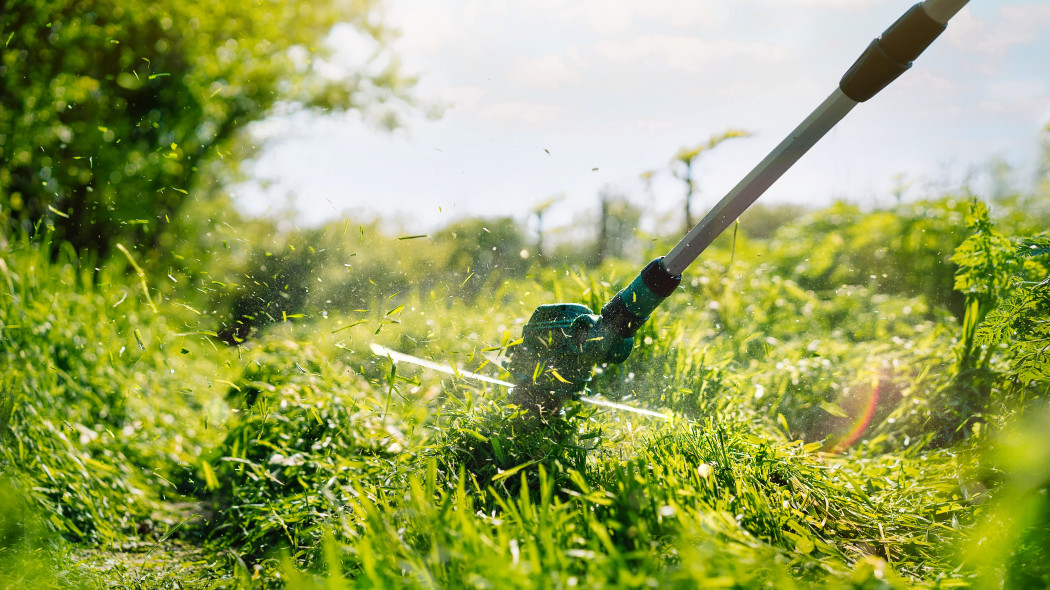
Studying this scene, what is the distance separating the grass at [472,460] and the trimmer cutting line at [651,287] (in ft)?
0.50

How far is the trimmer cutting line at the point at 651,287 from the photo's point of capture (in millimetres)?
1537

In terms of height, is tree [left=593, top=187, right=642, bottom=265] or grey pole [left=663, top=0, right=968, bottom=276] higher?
grey pole [left=663, top=0, right=968, bottom=276]

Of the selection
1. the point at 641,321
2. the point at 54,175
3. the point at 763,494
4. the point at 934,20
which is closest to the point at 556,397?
the point at 641,321

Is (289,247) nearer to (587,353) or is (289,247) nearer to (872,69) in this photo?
(587,353)

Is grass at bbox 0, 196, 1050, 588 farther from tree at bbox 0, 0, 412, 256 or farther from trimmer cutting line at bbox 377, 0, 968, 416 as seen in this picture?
tree at bbox 0, 0, 412, 256

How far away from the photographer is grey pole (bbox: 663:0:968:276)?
146 cm

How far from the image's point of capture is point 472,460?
1.94 m

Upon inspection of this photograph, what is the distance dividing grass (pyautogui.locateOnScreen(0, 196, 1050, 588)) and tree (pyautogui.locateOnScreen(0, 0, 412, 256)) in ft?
2.71

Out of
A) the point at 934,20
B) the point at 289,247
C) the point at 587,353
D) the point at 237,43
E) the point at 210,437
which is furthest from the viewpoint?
the point at 237,43

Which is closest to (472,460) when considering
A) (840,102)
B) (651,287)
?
(651,287)

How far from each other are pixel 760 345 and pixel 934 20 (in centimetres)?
208

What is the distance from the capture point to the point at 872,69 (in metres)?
1.54

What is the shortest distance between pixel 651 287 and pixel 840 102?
0.79 m

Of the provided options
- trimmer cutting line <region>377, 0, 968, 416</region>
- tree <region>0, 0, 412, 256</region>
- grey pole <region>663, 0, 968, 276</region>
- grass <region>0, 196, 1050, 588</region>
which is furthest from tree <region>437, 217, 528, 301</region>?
tree <region>0, 0, 412, 256</region>
